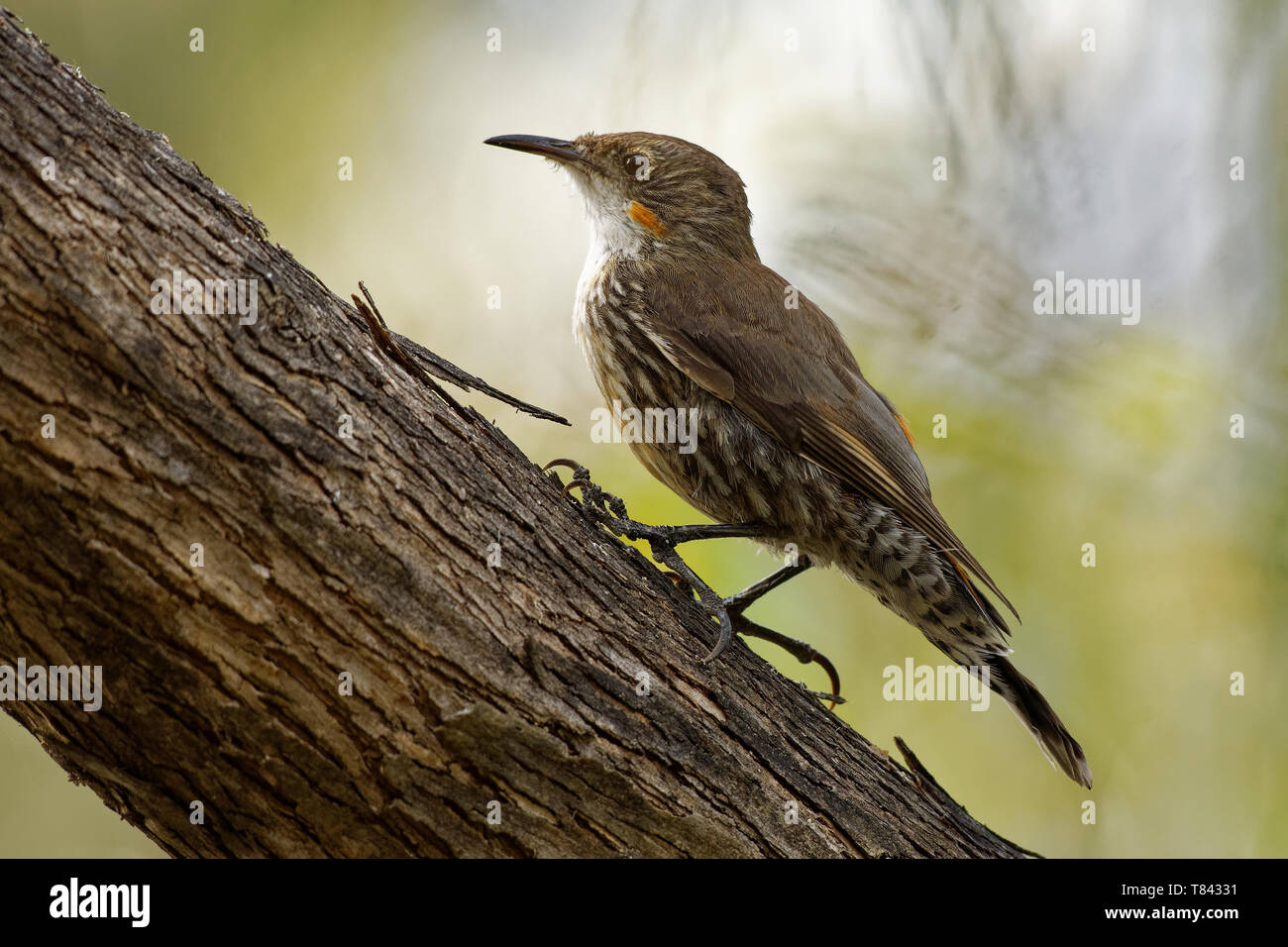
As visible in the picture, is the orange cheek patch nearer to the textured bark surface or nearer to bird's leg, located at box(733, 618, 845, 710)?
bird's leg, located at box(733, 618, 845, 710)

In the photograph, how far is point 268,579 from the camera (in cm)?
185

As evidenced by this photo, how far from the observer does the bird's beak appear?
11.6 ft

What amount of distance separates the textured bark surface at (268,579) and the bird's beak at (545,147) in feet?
4.89

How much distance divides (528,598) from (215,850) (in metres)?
0.72

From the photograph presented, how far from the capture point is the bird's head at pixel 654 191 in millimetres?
3479

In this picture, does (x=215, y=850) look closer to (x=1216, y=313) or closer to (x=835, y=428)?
(x=835, y=428)

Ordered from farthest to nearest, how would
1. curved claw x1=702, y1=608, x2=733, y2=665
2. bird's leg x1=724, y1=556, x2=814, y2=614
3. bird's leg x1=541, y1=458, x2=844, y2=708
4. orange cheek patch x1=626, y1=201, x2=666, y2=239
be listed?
orange cheek patch x1=626, y1=201, x2=666, y2=239
bird's leg x1=724, y1=556, x2=814, y2=614
bird's leg x1=541, y1=458, x2=844, y2=708
curved claw x1=702, y1=608, x2=733, y2=665

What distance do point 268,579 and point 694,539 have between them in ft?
A: 4.15

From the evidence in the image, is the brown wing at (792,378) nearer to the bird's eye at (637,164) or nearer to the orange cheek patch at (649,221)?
the orange cheek patch at (649,221)

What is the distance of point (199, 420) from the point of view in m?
1.84

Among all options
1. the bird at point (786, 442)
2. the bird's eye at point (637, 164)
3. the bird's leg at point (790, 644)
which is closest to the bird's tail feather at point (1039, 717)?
the bird at point (786, 442)

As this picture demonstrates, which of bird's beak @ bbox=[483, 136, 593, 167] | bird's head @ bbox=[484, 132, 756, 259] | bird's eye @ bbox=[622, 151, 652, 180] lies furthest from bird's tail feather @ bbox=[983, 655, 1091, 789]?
bird's beak @ bbox=[483, 136, 593, 167]

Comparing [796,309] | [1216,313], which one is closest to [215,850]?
[796,309]

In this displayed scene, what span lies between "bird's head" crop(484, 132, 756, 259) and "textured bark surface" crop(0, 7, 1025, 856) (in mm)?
1471
